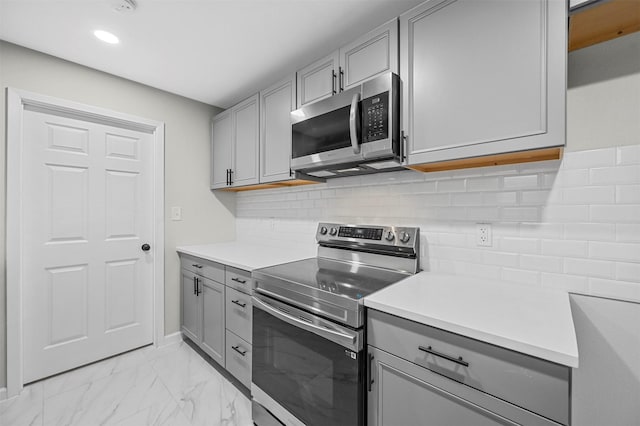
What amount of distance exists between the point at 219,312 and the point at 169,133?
5.73 ft

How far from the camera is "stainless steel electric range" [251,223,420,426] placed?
3.88ft

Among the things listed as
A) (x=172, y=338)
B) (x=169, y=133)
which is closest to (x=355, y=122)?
(x=169, y=133)

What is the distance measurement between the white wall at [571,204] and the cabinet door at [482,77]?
0.31 m

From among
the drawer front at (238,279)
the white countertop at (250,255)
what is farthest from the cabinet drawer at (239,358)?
the white countertop at (250,255)

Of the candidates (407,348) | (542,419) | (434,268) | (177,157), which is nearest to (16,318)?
(177,157)

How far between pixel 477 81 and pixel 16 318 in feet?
10.3

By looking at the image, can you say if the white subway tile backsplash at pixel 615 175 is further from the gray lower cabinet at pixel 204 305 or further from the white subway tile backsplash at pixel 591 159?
the gray lower cabinet at pixel 204 305

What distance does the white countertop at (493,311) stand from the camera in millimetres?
791

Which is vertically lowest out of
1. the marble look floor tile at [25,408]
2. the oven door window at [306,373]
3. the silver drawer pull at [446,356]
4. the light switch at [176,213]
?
the marble look floor tile at [25,408]

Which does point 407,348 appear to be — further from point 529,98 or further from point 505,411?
point 529,98

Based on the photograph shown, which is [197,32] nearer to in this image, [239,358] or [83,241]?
[83,241]

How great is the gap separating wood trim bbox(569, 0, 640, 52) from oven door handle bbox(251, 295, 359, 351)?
150cm

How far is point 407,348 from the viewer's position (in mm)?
1044

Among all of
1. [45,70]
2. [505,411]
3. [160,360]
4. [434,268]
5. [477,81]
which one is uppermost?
[45,70]
